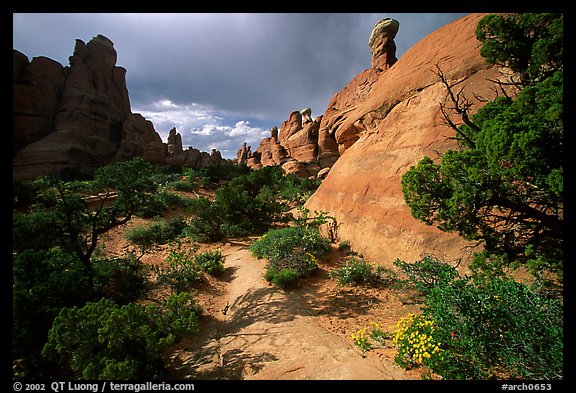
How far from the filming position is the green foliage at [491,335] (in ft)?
8.86

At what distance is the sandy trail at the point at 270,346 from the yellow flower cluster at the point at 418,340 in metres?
0.34

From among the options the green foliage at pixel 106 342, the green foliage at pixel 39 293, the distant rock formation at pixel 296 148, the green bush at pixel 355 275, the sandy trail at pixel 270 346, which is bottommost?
the sandy trail at pixel 270 346

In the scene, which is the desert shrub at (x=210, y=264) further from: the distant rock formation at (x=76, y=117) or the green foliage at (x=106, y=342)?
the distant rock formation at (x=76, y=117)

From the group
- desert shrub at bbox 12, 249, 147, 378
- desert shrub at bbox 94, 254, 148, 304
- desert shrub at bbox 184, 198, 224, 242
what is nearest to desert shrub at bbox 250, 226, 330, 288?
desert shrub at bbox 94, 254, 148, 304

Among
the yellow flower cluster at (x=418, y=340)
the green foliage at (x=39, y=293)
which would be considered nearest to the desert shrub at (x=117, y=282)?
the green foliage at (x=39, y=293)

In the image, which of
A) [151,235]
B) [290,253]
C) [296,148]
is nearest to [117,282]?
[290,253]

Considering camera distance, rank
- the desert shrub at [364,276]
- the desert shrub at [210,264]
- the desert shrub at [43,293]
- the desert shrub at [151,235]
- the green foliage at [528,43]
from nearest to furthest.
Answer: the desert shrub at [43,293], the green foliage at [528,43], the desert shrub at [364,276], the desert shrub at [210,264], the desert shrub at [151,235]

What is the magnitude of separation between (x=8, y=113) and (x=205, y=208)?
890 cm

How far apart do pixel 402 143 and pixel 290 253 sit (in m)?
5.96

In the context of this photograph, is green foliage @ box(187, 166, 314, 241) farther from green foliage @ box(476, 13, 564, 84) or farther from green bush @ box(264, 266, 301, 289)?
green foliage @ box(476, 13, 564, 84)

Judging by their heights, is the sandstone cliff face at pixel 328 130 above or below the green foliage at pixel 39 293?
above

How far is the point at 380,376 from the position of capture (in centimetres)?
313

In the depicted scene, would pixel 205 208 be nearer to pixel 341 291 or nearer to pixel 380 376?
pixel 341 291
